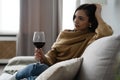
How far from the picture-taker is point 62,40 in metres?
2.11

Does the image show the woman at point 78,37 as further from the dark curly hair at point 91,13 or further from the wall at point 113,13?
the wall at point 113,13

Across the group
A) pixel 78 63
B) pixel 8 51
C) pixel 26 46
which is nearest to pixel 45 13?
pixel 26 46

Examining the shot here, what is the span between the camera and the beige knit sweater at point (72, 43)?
1.93m

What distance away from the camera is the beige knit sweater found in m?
1.93

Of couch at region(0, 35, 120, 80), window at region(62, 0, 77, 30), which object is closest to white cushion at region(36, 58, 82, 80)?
couch at region(0, 35, 120, 80)

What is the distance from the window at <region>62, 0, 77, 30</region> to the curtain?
0.08 m

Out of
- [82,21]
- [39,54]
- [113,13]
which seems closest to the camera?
[39,54]

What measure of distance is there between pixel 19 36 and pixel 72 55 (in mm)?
2439

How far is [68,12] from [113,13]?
5.08ft

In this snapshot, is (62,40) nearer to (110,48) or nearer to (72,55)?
(72,55)

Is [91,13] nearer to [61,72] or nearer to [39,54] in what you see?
[39,54]

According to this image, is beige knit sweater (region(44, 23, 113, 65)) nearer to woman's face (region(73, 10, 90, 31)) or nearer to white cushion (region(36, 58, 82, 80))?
woman's face (region(73, 10, 90, 31))

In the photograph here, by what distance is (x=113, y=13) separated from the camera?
2768mm

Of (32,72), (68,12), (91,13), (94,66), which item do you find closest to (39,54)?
(32,72)
